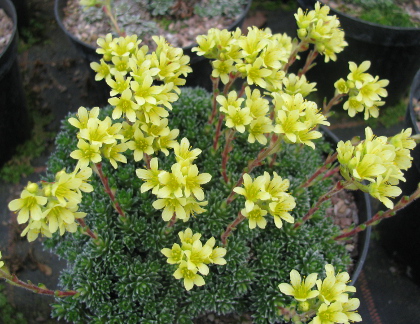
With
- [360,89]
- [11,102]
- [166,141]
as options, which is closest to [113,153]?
[166,141]

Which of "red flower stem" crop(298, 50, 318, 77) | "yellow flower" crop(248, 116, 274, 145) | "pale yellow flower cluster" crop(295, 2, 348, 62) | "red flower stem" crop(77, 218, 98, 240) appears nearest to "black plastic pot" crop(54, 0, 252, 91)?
"red flower stem" crop(298, 50, 318, 77)

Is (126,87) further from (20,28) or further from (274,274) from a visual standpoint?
(20,28)

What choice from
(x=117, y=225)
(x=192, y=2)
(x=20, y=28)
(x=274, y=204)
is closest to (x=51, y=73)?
(x=20, y=28)

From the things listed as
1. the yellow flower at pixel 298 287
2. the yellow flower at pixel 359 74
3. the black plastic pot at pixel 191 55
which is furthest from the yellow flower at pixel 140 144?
A: the black plastic pot at pixel 191 55

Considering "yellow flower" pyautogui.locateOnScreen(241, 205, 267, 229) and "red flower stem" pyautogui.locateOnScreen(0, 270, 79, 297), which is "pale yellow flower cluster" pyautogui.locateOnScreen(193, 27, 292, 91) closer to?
"yellow flower" pyautogui.locateOnScreen(241, 205, 267, 229)

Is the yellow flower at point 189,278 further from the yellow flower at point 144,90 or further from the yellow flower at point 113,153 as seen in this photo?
the yellow flower at point 144,90

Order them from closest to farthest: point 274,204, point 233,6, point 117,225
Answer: point 274,204 < point 117,225 < point 233,6
